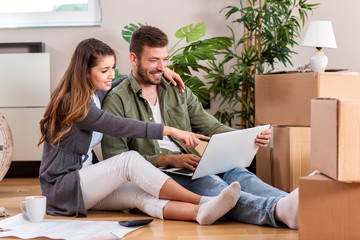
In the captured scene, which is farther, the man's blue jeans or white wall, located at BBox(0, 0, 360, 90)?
white wall, located at BBox(0, 0, 360, 90)

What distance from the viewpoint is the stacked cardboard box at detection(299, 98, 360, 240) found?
58.4 inches

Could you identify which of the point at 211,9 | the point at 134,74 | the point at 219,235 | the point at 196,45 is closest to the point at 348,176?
the point at 219,235

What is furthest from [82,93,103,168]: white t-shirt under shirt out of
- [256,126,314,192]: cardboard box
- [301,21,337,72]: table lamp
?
[301,21,337,72]: table lamp

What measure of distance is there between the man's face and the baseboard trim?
1.51 meters

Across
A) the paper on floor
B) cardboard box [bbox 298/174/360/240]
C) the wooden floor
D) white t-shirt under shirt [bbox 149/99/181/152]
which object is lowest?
the wooden floor

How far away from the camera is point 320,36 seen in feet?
9.93

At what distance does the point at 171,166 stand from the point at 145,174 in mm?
245

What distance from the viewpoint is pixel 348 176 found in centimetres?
149

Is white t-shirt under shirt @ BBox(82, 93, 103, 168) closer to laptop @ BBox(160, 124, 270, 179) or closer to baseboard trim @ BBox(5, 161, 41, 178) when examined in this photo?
laptop @ BBox(160, 124, 270, 179)

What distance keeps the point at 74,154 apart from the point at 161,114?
509 millimetres

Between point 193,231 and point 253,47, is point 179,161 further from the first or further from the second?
point 253,47

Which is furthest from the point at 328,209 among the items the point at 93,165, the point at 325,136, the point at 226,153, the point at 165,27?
the point at 165,27

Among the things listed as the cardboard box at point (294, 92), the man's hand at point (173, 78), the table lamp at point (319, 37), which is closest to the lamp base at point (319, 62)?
the cardboard box at point (294, 92)

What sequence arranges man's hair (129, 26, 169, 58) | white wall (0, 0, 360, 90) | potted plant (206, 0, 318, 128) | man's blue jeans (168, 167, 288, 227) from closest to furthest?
1. man's blue jeans (168, 167, 288, 227)
2. man's hair (129, 26, 169, 58)
3. potted plant (206, 0, 318, 128)
4. white wall (0, 0, 360, 90)
